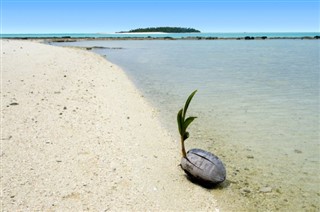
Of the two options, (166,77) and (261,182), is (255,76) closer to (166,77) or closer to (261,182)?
(166,77)

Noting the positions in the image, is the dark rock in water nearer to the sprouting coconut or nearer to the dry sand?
the sprouting coconut

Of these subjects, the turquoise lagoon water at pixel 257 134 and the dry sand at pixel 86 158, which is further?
the turquoise lagoon water at pixel 257 134

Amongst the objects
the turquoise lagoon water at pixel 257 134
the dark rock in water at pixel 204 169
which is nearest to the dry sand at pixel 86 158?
the dark rock in water at pixel 204 169

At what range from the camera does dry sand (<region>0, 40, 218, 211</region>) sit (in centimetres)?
542

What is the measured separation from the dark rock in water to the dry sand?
0.23 m

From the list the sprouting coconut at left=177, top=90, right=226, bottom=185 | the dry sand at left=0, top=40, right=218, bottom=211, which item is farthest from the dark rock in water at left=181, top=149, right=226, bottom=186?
the dry sand at left=0, top=40, right=218, bottom=211

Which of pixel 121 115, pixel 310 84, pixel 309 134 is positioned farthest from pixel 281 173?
pixel 310 84

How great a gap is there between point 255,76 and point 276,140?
14.3 metres

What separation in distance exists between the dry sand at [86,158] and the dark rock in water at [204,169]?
228 mm

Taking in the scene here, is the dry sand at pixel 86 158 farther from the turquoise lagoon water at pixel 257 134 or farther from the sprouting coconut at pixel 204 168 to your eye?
the turquoise lagoon water at pixel 257 134

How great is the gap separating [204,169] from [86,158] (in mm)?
2745

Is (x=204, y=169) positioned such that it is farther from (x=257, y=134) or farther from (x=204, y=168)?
(x=257, y=134)

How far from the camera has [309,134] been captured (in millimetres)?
9719

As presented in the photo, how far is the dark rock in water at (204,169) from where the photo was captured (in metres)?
6.18
